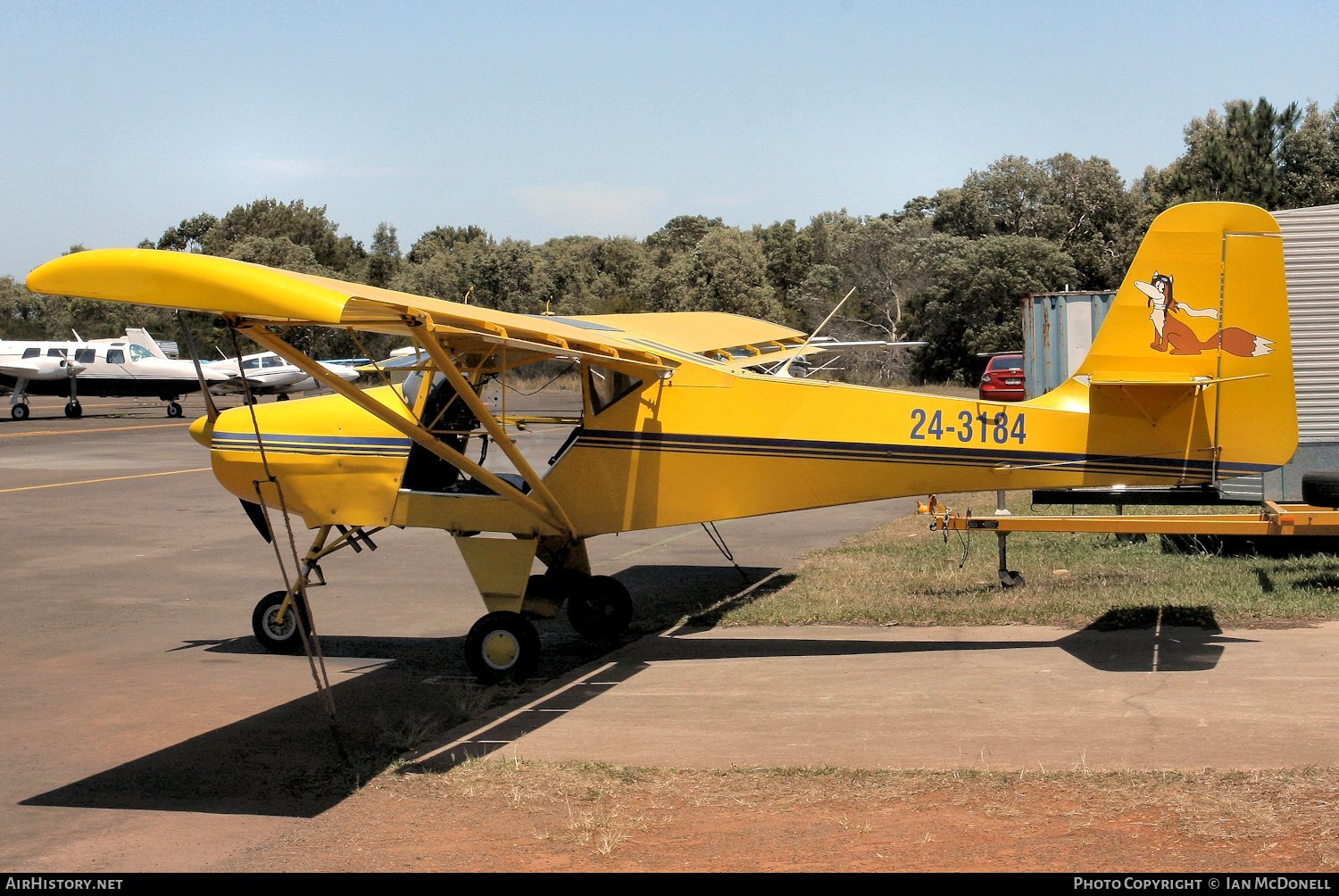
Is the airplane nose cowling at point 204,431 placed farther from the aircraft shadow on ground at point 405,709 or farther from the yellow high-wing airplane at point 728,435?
the aircraft shadow on ground at point 405,709

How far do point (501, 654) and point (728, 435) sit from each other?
221cm

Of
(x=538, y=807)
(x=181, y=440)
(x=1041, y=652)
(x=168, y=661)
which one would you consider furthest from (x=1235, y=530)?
(x=181, y=440)

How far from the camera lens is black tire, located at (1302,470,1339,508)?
8.91 m

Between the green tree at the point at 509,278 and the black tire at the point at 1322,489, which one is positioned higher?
the green tree at the point at 509,278

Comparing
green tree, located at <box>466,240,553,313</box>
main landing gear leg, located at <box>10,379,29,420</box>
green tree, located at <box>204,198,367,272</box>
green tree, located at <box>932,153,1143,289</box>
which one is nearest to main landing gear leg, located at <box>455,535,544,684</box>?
main landing gear leg, located at <box>10,379,29,420</box>

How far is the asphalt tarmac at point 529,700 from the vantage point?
5.86 metres

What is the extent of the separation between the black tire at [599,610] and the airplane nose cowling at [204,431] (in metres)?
3.00

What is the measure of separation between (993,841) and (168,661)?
250 inches

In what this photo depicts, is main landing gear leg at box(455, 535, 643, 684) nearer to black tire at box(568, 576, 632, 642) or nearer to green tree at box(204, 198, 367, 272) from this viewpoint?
black tire at box(568, 576, 632, 642)

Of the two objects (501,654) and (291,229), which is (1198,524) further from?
(291,229)

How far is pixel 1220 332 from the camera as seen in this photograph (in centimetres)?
792

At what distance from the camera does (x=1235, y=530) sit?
26.7 feet

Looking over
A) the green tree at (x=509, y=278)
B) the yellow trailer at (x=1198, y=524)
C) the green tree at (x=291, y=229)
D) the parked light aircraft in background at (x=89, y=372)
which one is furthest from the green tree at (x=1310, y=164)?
the green tree at (x=291, y=229)

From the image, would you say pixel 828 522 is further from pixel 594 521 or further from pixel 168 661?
pixel 168 661
